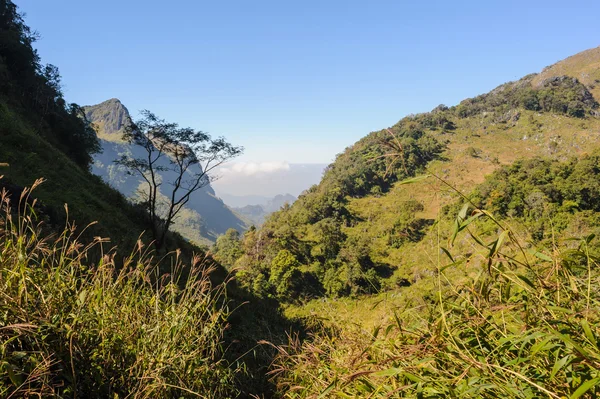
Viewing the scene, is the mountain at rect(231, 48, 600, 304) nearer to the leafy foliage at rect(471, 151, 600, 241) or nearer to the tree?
the leafy foliage at rect(471, 151, 600, 241)

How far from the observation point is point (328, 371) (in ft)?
6.39

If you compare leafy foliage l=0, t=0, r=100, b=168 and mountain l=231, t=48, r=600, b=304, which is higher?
leafy foliage l=0, t=0, r=100, b=168

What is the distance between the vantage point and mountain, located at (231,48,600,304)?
43.6m

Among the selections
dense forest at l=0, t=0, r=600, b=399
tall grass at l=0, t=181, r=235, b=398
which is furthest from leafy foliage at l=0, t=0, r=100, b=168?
tall grass at l=0, t=181, r=235, b=398

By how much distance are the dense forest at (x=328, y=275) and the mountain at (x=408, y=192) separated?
0.46 m

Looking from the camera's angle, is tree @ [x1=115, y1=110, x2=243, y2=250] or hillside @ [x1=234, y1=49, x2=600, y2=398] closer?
hillside @ [x1=234, y1=49, x2=600, y2=398]

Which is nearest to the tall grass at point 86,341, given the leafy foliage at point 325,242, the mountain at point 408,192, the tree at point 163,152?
the tree at point 163,152

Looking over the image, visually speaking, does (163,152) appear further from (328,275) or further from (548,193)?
(548,193)

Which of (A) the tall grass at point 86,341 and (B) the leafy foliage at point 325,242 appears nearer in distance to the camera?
(A) the tall grass at point 86,341

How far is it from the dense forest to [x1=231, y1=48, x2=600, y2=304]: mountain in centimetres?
46

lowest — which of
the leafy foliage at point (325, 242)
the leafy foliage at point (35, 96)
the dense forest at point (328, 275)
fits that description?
the leafy foliage at point (325, 242)

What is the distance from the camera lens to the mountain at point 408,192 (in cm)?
4359

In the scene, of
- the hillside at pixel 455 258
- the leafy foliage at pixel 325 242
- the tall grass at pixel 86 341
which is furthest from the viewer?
the leafy foliage at pixel 325 242

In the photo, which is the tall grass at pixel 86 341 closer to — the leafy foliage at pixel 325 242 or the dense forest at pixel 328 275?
the dense forest at pixel 328 275
